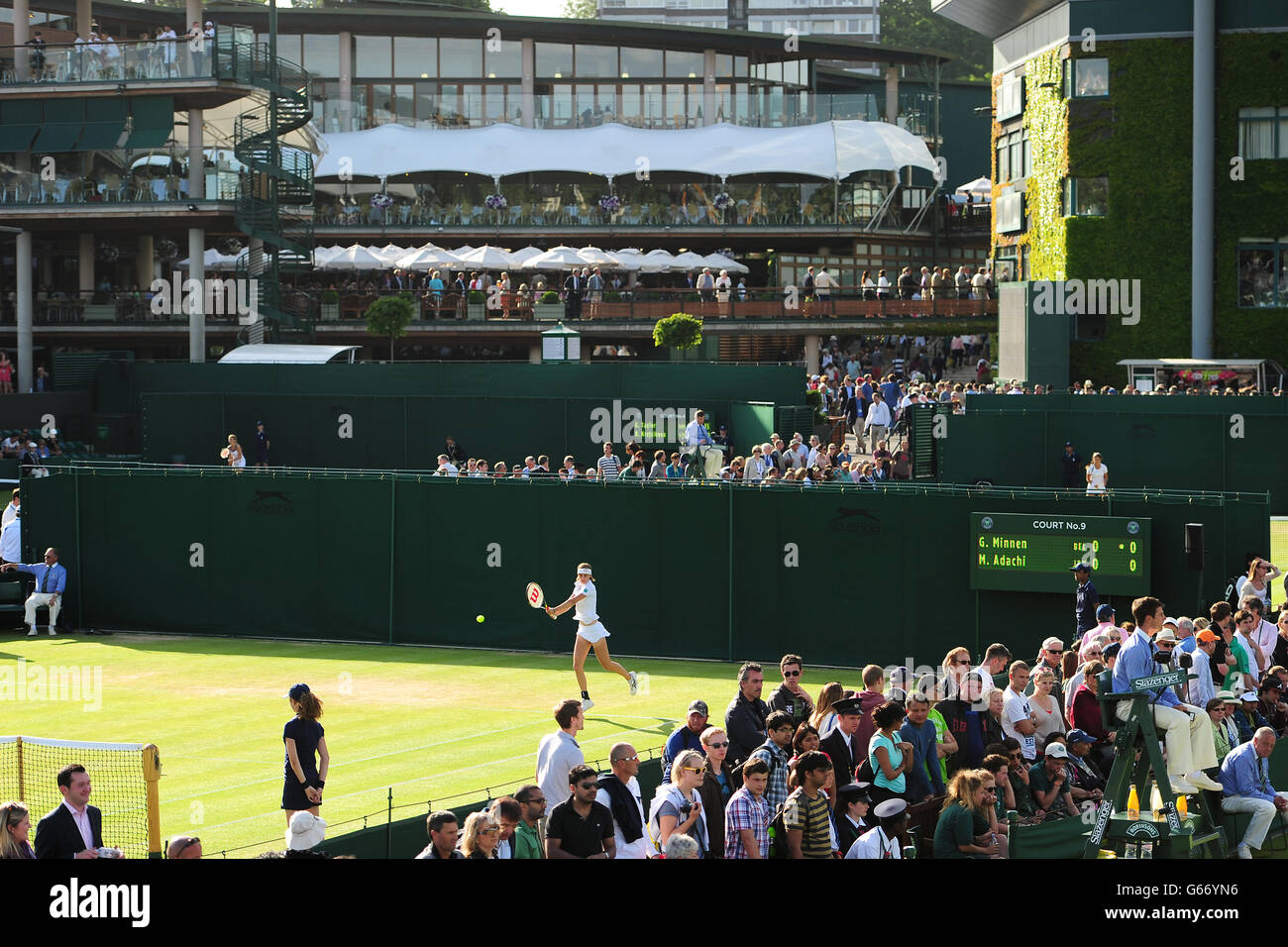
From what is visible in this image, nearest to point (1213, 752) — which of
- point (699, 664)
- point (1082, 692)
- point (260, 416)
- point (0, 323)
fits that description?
point (1082, 692)

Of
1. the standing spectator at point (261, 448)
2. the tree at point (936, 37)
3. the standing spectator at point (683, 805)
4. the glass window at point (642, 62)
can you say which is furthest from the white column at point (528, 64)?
the standing spectator at point (683, 805)

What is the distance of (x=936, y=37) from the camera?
394 feet

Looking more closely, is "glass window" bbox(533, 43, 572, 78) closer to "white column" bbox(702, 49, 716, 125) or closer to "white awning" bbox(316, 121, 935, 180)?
"white column" bbox(702, 49, 716, 125)

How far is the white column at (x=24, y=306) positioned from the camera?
194ft

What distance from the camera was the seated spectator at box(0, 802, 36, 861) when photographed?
9844 mm

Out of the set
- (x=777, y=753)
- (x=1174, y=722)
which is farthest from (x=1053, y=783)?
(x=777, y=753)

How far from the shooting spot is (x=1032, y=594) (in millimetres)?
23047

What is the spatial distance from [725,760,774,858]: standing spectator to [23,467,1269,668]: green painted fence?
42.2 feet

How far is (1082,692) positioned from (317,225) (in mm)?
57362

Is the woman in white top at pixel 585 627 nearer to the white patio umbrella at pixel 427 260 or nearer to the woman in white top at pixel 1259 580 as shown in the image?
the woman in white top at pixel 1259 580

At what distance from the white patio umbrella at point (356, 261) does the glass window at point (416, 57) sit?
19.3 m

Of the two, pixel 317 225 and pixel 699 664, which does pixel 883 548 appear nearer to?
pixel 699 664

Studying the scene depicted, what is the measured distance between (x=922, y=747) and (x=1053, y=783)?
1.54m

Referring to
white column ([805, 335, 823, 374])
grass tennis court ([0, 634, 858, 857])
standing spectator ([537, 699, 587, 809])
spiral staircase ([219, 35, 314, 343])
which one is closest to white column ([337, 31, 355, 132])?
spiral staircase ([219, 35, 314, 343])
